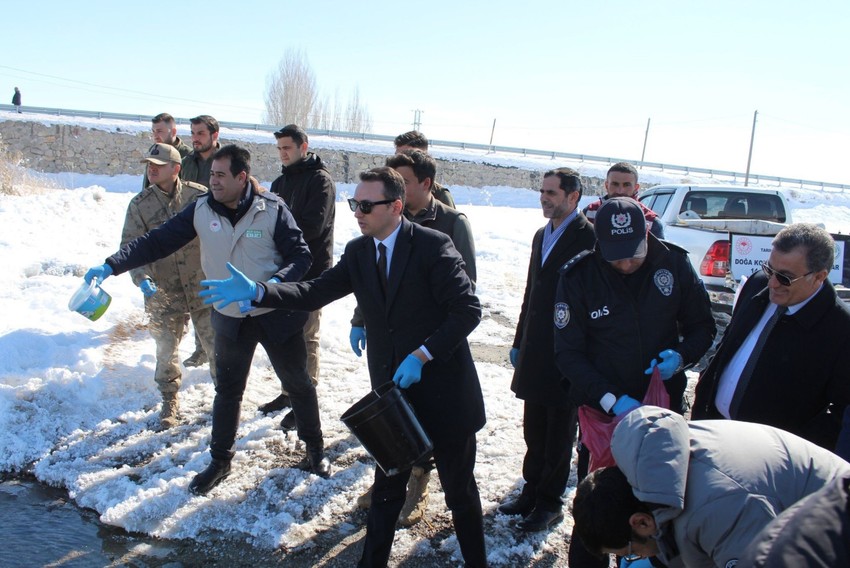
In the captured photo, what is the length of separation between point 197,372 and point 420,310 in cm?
337

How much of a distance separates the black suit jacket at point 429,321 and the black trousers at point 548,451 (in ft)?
2.35

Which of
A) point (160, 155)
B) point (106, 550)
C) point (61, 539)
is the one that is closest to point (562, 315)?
point (106, 550)

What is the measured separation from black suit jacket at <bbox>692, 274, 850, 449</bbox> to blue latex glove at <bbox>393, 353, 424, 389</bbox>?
1.36 meters

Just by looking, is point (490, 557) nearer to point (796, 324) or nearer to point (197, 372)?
point (796, 324)

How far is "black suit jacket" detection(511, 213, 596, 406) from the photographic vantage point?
352 centimetres

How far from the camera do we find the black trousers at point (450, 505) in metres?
2.92

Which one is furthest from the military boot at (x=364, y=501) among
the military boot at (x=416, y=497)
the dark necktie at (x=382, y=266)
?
the dark necktie at (x=382, y=266)

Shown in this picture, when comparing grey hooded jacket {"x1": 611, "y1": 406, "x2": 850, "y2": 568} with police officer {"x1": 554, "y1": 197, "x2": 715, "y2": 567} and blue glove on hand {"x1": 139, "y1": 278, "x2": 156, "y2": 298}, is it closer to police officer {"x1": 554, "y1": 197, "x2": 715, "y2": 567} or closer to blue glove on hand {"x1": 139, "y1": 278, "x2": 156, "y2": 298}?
police officer {"x1": 554, "y1": 197, "x2": 715, "y2": 567}

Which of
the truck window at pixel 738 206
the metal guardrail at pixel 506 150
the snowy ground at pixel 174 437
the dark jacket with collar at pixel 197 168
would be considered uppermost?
the metal guardrail at pixel 506 150

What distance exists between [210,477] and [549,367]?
2.17 m

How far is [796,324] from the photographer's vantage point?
2.56 meters

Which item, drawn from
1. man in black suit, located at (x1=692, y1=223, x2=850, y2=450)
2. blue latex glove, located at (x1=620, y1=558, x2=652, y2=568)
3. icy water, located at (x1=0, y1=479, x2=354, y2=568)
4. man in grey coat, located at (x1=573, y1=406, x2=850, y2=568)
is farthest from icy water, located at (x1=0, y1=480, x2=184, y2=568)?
man in black suit, located at (x1=692, y1=223, x2=850, y2=450)

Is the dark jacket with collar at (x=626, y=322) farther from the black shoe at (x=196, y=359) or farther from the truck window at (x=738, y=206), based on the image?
the truck window at (x=738, y=206)

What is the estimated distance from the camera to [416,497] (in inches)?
146
